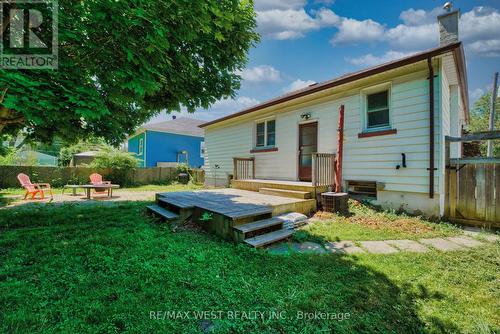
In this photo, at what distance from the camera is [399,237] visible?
3883 mm

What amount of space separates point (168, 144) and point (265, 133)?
11.4 meters

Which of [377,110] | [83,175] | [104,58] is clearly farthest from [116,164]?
[377,110]

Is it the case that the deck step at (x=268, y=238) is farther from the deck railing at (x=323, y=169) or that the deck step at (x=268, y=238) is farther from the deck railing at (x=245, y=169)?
the deck railing at (x=245, y=169)

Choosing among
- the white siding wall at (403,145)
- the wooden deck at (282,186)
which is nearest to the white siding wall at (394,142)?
the white siding wall at (403,145)

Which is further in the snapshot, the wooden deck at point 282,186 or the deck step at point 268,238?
the wooden deck at point 282,186

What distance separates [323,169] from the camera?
231 inches

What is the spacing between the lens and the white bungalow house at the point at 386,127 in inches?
189

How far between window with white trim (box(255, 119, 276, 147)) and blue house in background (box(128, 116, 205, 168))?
25.9 ft

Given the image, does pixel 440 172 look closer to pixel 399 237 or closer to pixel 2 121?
pixel 399 237

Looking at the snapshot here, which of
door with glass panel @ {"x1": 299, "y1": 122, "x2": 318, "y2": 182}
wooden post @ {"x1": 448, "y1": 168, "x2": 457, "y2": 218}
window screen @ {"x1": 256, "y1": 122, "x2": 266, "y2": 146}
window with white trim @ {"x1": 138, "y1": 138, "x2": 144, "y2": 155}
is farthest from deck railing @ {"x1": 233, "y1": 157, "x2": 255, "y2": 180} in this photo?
window with white trim @ {"x1": 138, "y1": 138, "x2": 144, "y2": 155}

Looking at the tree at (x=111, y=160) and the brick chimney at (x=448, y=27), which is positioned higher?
the brick chimney at (x=448, y=27)

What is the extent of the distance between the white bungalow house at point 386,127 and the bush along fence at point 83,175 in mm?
8433

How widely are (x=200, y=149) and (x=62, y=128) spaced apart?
1531 centimetres

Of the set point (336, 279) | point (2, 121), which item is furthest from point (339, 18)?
point (2, 121)
